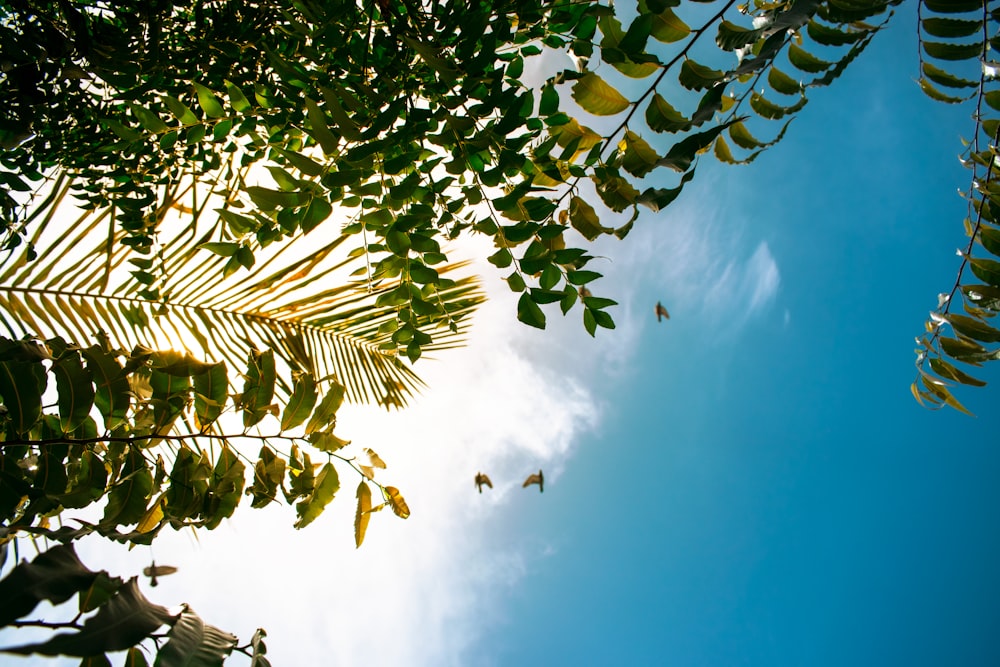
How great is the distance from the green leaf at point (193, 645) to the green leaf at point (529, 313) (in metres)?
0.76

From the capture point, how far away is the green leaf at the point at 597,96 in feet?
3.18

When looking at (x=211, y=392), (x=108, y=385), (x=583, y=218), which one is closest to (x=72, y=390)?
(x=108, y=385)

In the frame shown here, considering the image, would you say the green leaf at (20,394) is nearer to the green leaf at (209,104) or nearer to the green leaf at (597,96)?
the green leaf at (209,104)

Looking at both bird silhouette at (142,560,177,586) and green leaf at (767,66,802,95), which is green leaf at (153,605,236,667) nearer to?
bird silhouette at (142,560,177,586)

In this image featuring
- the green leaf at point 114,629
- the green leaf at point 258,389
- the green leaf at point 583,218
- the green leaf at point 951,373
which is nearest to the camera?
the green leaf at point 114,629

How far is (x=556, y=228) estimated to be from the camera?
1.08 metres

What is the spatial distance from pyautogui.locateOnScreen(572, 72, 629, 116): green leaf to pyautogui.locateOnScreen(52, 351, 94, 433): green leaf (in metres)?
0.96

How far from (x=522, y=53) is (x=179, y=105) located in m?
0.93

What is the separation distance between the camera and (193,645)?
1.68 feet

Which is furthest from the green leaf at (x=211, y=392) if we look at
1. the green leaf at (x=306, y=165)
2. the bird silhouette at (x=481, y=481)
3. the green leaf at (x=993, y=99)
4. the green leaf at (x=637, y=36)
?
the bird silhouette at (x=481, y=481)

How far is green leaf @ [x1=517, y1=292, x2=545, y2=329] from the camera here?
1.14m

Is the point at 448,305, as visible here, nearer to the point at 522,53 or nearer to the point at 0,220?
the point at 522,53

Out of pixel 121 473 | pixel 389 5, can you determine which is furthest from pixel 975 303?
pixel 121 473

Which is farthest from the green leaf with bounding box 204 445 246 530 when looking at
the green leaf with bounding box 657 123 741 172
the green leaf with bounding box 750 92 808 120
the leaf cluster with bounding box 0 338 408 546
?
the green leaf with bounding box 750 92 808 120
